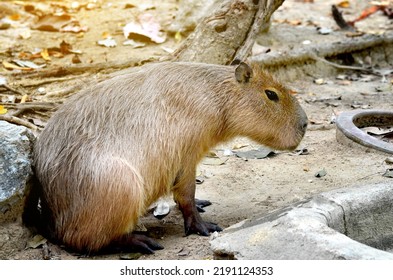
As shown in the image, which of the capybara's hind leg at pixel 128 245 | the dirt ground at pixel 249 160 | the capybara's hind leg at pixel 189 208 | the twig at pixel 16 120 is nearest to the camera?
the capybara's hind leg at pixel 128 245

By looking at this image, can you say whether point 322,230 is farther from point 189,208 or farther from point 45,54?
point 45,54

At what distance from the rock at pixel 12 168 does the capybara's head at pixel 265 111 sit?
1.29 meters

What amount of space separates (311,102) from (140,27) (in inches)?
85.6

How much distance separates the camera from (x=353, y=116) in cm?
613

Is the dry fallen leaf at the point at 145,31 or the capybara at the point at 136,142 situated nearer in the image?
the capybara at the point at 136,142

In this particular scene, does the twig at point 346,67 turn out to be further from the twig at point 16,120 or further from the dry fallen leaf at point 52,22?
the twig at point 16,120

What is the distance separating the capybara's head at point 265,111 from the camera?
15.5 ft

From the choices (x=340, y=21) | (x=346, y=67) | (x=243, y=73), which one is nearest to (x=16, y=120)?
(x=243, y=73)

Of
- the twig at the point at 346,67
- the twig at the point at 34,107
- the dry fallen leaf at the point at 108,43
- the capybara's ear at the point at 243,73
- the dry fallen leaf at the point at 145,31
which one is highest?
the capybara's ear at the point at 243,73

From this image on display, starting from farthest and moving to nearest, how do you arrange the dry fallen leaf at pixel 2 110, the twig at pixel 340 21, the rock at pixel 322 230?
the twig at pixel 340 21 < the dry fallen leaf at pixel 2 110 < the rock at pixel 322 230

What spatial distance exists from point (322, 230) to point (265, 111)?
1.41 m

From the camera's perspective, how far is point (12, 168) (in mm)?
4188

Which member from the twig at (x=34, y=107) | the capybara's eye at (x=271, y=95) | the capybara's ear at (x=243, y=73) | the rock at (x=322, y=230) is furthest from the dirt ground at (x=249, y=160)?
the capybara's ear at (x=243, y=73)
